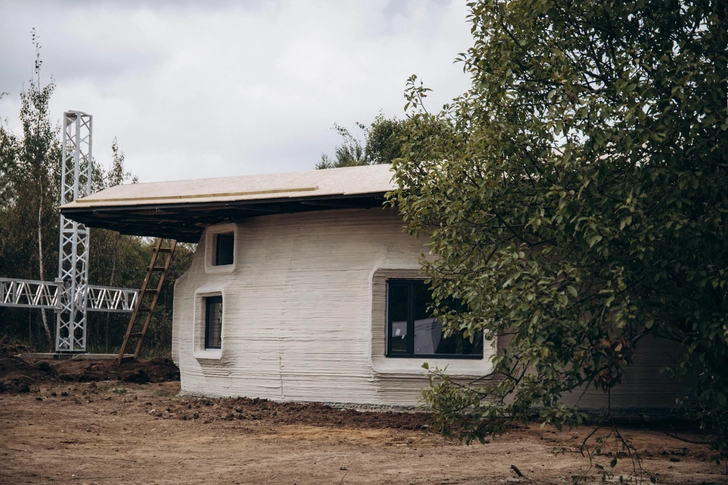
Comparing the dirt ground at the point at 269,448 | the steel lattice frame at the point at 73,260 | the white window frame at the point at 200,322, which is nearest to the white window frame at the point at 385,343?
the dirt ground at the point at 269,448

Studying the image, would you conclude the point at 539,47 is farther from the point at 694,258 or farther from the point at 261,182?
the point at 261,182

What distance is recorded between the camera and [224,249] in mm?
16750

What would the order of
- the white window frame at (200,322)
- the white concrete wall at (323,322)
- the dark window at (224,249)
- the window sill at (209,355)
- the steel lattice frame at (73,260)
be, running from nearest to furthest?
the white concrete wall at (323,322) → the window sill at (209,355) → the white window frame at (200,322) → the dark window at (224,249) → the steel lattice frame at (73,260)

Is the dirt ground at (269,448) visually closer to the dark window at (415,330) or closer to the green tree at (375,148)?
the dark window at (415,330)

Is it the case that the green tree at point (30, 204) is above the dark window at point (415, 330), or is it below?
above

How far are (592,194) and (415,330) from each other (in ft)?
24.9

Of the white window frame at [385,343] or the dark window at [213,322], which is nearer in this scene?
the white window frame at [385,343]

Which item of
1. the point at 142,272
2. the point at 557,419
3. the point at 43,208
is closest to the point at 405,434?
the point at 557,419

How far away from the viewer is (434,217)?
8.36m

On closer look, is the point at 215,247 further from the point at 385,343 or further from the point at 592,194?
the point at 592,194

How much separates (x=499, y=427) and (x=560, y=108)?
10.1ft

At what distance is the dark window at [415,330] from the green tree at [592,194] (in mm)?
5757

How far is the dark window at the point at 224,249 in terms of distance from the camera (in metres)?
16.7

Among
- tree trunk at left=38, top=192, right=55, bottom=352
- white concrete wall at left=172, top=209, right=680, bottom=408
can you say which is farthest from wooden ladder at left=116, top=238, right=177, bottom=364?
tree trunk at left=38, top=192, right=55, bottom=352
